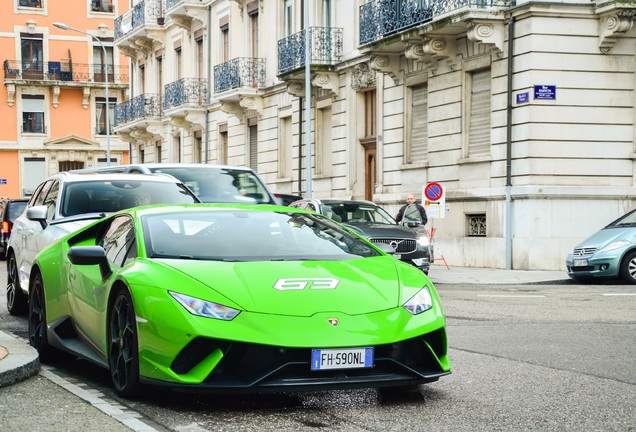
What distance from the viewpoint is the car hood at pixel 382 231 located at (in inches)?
789

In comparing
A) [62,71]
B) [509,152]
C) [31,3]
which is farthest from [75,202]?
[31,3]

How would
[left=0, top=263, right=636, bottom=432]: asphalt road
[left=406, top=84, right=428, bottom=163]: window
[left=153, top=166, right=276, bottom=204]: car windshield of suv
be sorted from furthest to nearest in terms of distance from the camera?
[left=406, top=84, right=428, bottom=163]: window, [left=153, top=166, right=276, bottom=204]: car windshield of suv, [left=0, top=263, right=636, bottom=432]: asphalt road

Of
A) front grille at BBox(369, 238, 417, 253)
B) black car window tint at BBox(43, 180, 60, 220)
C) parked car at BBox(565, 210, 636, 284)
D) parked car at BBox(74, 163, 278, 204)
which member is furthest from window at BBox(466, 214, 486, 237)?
black car window tint at BBox(43, 180, 60, 220)

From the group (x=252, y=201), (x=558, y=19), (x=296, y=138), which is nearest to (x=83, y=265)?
(x=252, y=201)

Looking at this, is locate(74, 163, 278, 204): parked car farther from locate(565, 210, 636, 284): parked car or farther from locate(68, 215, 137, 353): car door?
locate(68, 215, 137, 353): car door

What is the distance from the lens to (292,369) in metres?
6.74

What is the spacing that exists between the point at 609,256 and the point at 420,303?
45.5 feet

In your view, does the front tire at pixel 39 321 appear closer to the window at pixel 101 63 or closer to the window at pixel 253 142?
the window at pixel 253 142

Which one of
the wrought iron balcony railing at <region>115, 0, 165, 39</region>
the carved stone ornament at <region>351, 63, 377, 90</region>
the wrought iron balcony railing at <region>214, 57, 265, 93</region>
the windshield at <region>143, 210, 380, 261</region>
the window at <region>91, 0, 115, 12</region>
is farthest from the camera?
the window at <region>91, 0, 115, 12</region>

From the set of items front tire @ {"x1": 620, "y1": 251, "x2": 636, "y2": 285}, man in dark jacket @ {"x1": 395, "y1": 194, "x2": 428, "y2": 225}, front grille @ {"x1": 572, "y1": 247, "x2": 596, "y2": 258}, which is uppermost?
man in dark jacket @ {"x1": 395, "y1": 194, "x2": 428, "y2": 225}

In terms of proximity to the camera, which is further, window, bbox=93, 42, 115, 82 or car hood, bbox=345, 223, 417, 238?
window, bbox=93, 42, 115, 82

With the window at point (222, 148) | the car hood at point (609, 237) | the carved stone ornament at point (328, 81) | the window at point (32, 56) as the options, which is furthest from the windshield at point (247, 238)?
the window at point (32, 56)

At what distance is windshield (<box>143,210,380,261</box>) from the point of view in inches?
304

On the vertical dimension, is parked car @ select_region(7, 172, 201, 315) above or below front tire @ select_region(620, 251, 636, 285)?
above
